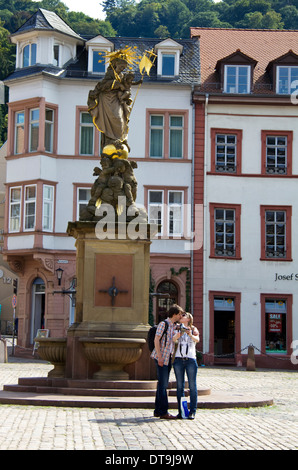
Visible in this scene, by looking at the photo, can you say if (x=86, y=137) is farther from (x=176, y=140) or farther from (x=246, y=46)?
(x=246, y=46)

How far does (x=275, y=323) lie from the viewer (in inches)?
1310

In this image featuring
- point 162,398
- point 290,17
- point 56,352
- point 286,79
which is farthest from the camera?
point 290,17

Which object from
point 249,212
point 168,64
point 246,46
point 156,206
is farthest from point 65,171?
point 246,46

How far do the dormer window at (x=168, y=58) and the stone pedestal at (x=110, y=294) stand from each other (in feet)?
68.9

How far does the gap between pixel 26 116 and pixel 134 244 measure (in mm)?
20292

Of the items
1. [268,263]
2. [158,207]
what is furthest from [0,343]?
[268,263]

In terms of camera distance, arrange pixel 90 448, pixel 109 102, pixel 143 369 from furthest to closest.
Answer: pixel 109 102 < pixel 143 369 < pixel 90 448

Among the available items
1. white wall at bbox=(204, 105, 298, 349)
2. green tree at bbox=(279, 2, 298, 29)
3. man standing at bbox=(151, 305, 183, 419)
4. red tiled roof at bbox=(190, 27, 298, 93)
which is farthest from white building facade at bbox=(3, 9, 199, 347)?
green tree at bbox=(279, 2, 298, 29)

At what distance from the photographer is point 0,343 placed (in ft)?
93.6

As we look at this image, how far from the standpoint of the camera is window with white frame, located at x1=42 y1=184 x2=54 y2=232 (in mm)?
33062

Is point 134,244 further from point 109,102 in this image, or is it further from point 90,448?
point 90,448

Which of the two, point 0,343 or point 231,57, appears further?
point 231,57

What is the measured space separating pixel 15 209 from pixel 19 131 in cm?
324

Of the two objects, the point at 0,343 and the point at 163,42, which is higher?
the point at 163,42
